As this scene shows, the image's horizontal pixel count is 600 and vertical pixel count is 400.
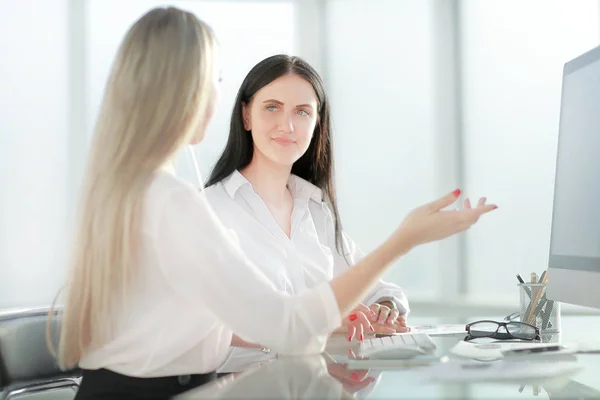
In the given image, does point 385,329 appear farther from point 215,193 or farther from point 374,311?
point 215,193

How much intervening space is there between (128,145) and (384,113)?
3.61m

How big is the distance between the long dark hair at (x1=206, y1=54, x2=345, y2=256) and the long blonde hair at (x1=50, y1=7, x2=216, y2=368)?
112cm

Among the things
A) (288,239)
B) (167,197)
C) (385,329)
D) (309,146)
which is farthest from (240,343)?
(309,146)

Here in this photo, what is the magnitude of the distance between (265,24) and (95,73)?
121 cm

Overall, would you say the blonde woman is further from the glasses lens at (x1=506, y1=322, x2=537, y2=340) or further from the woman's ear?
the woman's ear

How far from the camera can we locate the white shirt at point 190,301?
1.27 metres

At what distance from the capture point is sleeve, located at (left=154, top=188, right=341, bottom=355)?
1.26 m

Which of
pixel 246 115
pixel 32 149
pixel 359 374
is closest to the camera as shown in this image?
pixel 359 374

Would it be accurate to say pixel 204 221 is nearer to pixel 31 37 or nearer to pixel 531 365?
pixel 531 365

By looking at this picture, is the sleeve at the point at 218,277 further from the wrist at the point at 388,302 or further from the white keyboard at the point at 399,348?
the wrist at the point at 388,302

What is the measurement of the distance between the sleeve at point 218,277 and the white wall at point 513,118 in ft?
10.7

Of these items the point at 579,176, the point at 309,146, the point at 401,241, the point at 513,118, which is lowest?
the point at 401,241

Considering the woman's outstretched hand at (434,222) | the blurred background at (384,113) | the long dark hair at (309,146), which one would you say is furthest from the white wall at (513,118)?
the woman's outstretched hand at (434,222)

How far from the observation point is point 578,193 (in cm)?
170
